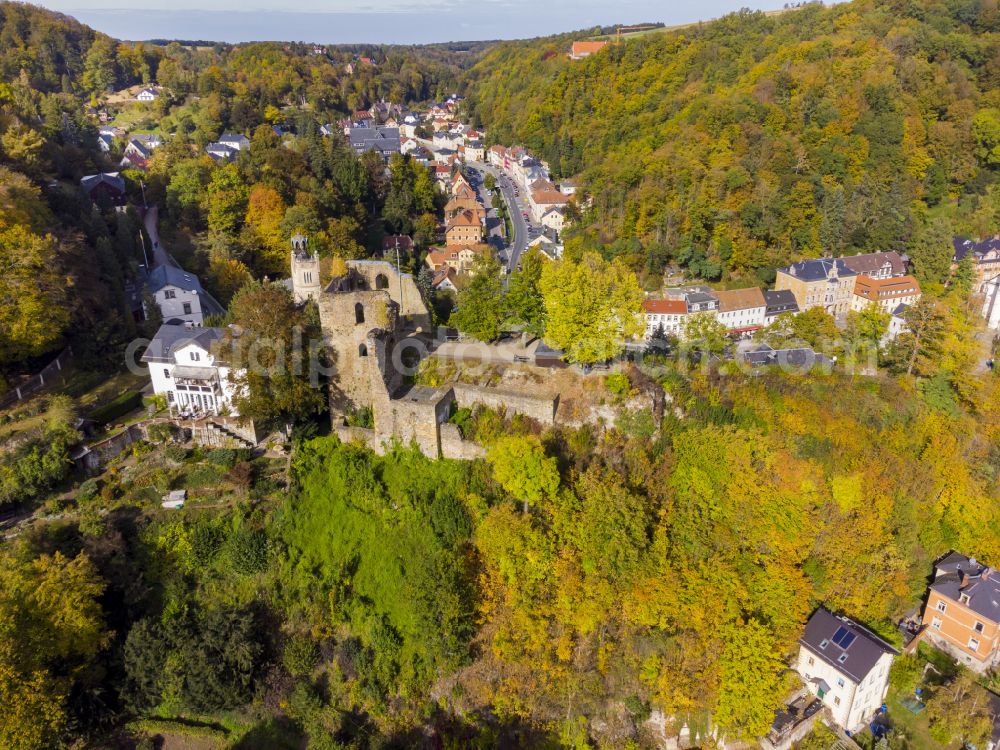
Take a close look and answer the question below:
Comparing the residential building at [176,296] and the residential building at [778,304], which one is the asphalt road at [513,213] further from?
the residential building at [176,296]

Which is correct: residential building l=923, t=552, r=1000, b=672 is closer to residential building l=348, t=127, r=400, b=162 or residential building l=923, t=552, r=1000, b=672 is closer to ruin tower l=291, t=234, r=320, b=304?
ruin tower l=291, t=234, r=320, b=304

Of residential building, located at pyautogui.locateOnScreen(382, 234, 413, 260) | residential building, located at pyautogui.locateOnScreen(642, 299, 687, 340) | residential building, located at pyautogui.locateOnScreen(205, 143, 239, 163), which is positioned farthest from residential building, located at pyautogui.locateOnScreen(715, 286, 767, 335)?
residential building, located at pyautogui.locateOnScreen(205, 143, 239, 163)

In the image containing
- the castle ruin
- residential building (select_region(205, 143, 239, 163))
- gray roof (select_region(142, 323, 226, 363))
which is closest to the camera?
the castle ruin

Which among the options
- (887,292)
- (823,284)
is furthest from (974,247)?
(823,284)

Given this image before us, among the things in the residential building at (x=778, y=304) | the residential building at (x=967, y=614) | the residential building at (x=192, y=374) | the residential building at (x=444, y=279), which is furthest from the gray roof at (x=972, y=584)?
the residential building at (x=444, y=279)

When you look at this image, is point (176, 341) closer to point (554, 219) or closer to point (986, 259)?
point (554, 219)
